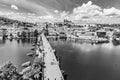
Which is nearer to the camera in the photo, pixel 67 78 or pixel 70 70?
pixel 67 78

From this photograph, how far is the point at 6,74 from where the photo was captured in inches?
861

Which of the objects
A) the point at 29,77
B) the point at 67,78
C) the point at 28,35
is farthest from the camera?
the point at 28,35

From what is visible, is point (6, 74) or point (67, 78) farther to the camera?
point (67, 78)

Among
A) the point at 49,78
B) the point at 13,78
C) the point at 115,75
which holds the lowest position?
the point at 115,75

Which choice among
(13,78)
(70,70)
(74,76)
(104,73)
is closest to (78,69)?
(70,70)

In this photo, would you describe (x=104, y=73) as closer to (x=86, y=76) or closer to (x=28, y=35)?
(x=86, y=76)

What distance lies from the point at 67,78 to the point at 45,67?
26.3 feet

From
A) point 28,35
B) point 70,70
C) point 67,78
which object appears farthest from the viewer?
point 28,35

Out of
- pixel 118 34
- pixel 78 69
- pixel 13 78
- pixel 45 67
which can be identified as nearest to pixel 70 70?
pixel 78 69

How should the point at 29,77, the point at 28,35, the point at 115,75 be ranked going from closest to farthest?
the point at 29,77, the point at 115,75, the point at 28,35

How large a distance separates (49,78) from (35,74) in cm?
405

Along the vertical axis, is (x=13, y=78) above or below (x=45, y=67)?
above

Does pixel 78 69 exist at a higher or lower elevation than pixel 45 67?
lower

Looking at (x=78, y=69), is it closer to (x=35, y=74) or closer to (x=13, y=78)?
(x=35, y=74)
